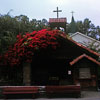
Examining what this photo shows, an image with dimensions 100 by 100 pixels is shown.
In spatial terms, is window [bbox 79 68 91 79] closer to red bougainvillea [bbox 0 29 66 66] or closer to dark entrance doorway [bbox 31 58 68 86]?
red bougainvillea [bbox 0 29 66 66]

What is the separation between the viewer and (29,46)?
40.1 feet

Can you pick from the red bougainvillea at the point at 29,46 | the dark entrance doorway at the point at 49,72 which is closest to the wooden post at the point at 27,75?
the red bougainvillea at the point at 29,46

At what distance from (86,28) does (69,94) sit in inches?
2264

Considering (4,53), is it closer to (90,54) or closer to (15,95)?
(15,95)

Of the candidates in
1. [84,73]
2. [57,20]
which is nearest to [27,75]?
[84,73]

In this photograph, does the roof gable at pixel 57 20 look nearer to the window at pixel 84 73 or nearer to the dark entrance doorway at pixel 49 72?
the dark entrance doorway at pixel 49 72

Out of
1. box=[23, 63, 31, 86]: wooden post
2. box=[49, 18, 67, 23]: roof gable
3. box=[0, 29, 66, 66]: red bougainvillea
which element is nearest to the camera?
box=[0, 29, 66, 66]: red bougainvillea

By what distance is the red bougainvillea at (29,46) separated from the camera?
1231 cm

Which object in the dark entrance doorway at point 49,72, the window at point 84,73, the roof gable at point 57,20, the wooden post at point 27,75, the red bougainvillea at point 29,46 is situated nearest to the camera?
the red bougainvillea at point 29,46

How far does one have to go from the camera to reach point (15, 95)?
10.7 metres

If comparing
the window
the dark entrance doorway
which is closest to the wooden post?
the dark entrance doorway

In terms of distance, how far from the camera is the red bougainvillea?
1231 cm

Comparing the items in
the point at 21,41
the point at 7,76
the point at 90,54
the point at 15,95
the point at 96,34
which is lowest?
the point at 15,95

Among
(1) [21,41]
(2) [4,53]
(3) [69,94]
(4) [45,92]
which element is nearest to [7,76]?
(2) [4,53]
